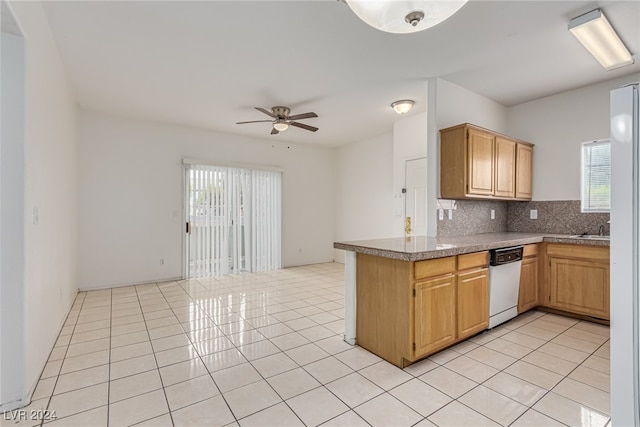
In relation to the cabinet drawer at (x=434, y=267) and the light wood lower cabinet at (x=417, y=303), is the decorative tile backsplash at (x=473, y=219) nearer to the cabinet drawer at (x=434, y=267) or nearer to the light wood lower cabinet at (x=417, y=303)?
the light wood lower cabinet at (x=417, y=303)

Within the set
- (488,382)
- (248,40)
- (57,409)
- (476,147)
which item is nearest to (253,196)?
(248,40)

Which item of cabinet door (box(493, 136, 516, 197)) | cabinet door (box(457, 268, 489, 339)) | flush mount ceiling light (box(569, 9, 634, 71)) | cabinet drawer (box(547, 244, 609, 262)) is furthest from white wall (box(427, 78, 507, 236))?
cabinet drawer (box(547, 244, 609, 262))

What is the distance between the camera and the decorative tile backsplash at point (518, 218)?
3.70 meters

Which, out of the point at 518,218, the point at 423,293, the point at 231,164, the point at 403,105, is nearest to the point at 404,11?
the point at 423,293

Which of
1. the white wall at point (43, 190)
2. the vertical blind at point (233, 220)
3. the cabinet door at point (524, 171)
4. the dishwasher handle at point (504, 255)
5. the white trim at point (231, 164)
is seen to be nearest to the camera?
the white wall at point (43, 190)

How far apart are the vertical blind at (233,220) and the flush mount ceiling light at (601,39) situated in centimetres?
514

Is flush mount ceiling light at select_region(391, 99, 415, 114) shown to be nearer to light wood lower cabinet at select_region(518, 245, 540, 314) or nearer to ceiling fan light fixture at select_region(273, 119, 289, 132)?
ceiling fan light fixture at select_region(273, 119, 289, 132)

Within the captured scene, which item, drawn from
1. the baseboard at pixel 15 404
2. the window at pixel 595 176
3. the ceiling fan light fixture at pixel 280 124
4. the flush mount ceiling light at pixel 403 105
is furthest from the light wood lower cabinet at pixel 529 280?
the baseboard at pixel 15 404

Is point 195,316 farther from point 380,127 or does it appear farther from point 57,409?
point 380,127

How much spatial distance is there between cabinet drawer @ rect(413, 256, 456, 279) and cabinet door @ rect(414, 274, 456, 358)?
50 millimetres

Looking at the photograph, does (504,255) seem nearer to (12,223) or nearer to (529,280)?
(529,280)

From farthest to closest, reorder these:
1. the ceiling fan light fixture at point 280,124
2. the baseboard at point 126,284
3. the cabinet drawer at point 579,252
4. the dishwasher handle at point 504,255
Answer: the baseboard at point 126,284
the ceiling fan light fixture at point 280,124
the cabinet drawer at point 579,252
the dishwasher handle at point 504,255

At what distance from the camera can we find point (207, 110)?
15.4 ft

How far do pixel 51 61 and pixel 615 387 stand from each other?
15.0 ft
